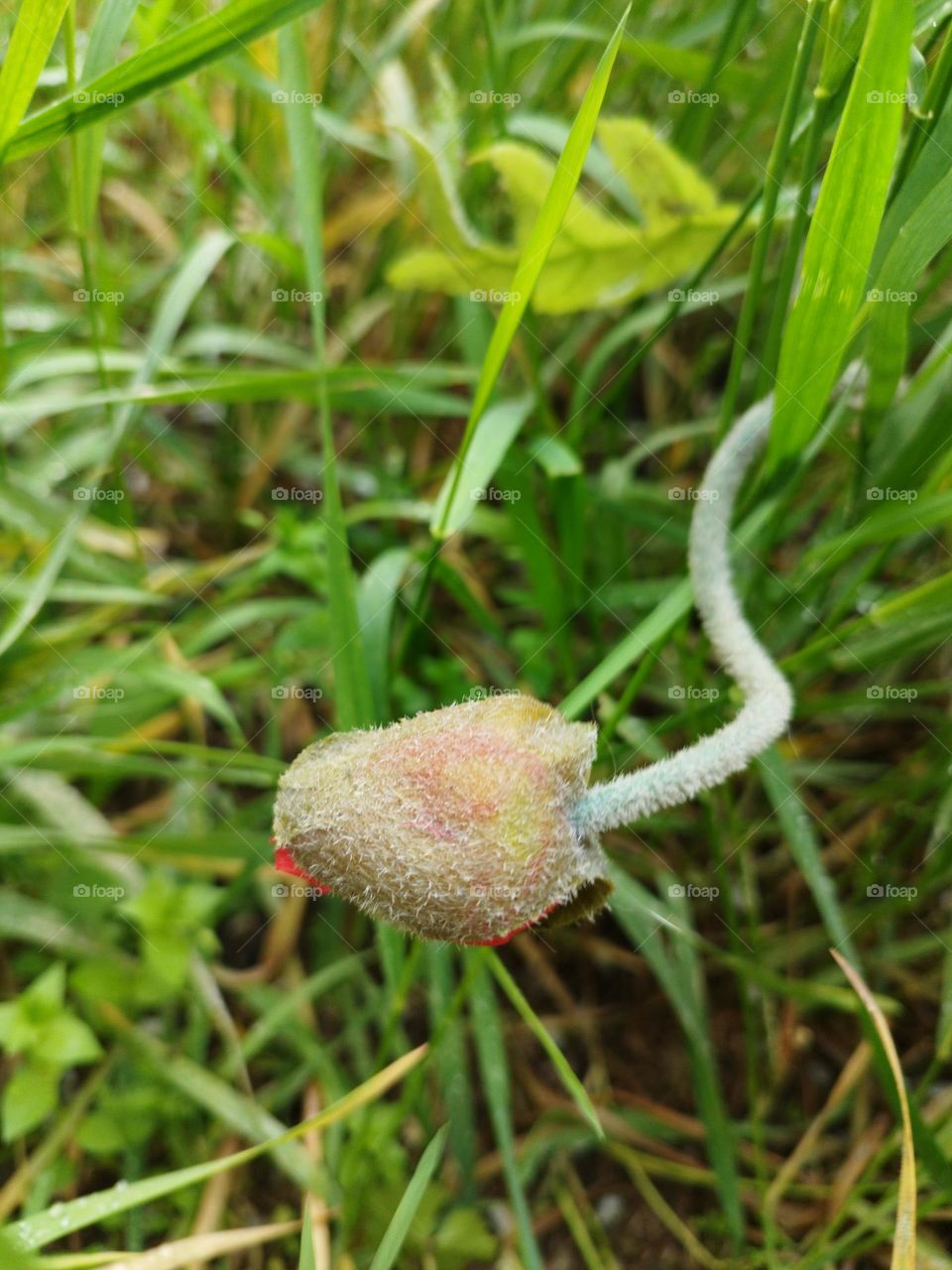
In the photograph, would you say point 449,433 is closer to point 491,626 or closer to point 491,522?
point 491,522

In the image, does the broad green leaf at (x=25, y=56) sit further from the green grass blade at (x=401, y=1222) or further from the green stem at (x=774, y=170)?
the green grass blade at (x=401, y=1222)

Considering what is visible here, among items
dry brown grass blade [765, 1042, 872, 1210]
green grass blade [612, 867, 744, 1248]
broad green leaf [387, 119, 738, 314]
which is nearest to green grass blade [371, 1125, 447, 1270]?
green grass blade [612, 867, 744, 1248]

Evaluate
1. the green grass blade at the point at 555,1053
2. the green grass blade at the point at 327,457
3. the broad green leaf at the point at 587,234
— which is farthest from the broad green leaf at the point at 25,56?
the green grass blade at the point at 555,1053

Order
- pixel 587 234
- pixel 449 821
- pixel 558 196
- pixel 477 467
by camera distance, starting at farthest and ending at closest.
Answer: pixel 587 234, pixel 477 467, pixel 558 196, pixel 449 821

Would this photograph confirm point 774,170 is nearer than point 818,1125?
Yes

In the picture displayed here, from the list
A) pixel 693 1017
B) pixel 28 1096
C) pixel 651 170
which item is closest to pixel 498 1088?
pixel 693 1017

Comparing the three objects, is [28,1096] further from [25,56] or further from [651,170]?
[651,170]
